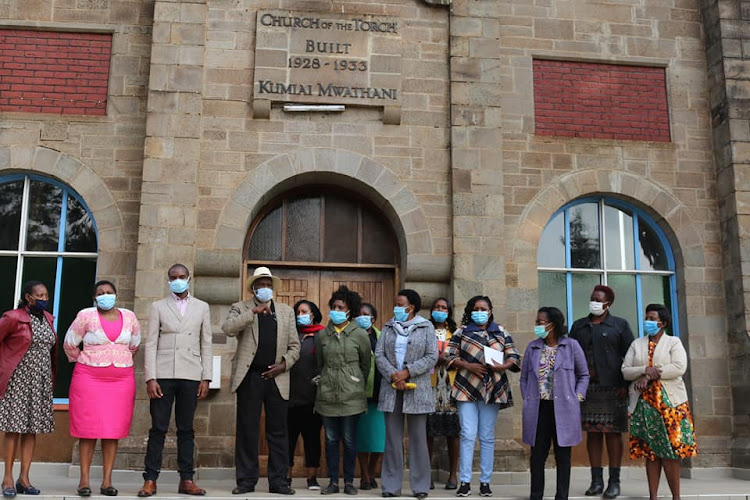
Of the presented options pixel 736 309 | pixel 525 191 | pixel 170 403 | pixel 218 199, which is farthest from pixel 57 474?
pixel 736 309

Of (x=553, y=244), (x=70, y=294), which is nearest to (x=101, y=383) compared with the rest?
(x=70, y=294)

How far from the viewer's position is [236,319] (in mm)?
8242

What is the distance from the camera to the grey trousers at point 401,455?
26.7ft

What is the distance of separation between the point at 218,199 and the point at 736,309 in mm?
6731

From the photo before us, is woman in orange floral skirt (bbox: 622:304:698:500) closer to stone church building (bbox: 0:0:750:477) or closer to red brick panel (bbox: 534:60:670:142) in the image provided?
stone church building (bbox: 0:0:750:477)

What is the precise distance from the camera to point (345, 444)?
8500 mm

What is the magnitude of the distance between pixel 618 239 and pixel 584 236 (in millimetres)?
487

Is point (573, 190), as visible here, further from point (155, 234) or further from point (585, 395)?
point (155, 234)

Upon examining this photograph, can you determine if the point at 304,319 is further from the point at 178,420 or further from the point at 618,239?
the point at 618,239

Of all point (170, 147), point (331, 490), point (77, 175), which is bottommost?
point (331, 490)

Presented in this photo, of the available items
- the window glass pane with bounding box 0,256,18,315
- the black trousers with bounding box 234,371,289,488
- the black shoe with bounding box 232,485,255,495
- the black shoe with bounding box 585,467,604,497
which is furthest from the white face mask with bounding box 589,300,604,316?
the window glass pane with bounding box 0,256,18,315

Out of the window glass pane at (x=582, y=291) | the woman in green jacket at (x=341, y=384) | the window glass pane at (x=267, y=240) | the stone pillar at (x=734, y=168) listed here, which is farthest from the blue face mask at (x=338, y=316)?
the stone pillar at (x=734, y=168)

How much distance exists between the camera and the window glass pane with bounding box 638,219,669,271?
38.4ft

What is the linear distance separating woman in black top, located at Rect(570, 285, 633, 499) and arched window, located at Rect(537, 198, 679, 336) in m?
2.43
